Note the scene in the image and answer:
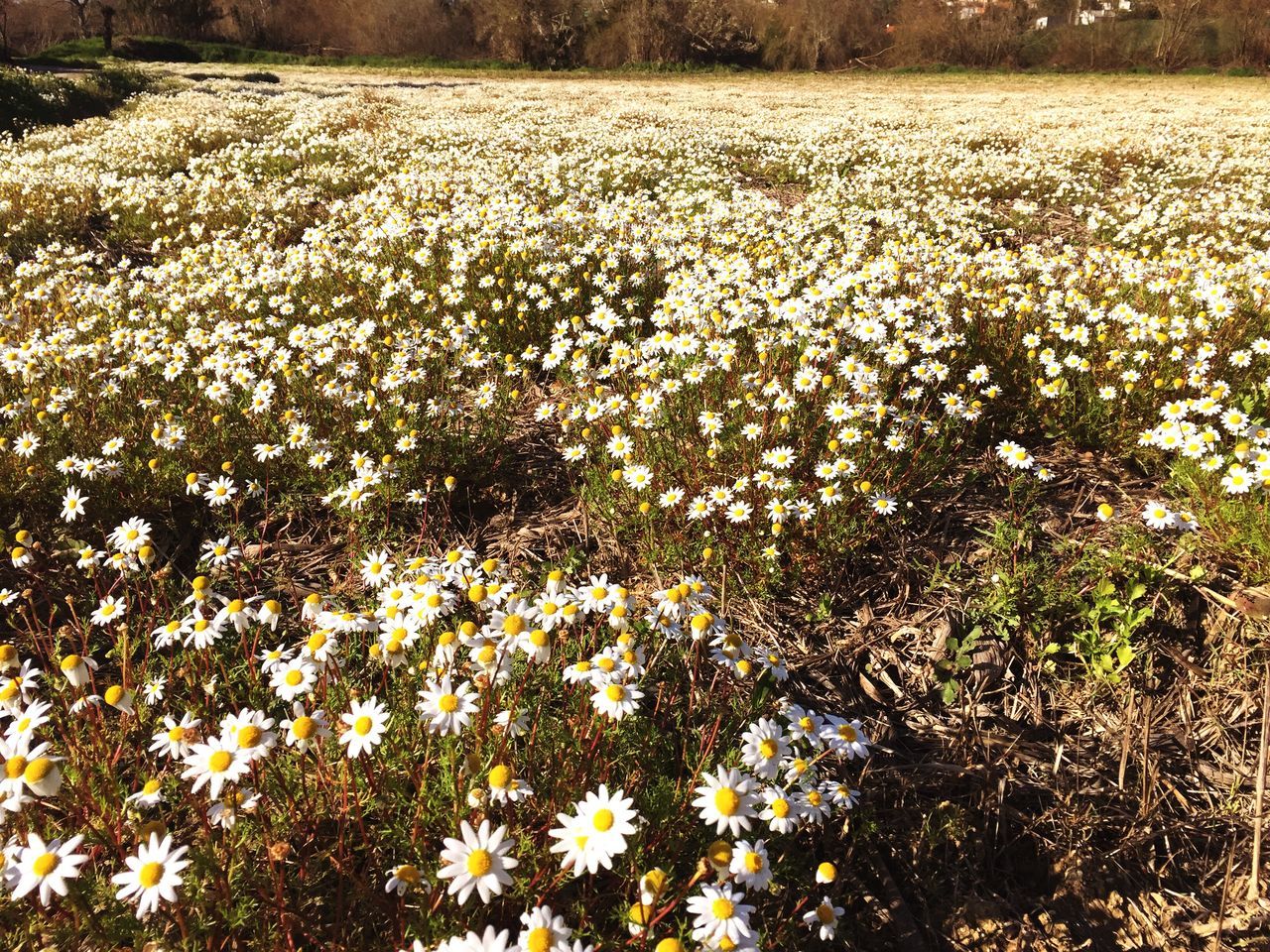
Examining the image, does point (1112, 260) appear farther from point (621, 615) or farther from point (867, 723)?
point (621, 615)

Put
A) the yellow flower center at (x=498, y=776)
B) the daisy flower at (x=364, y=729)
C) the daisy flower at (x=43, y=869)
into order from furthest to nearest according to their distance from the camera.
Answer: the daisy flower at (x=364, y=729), the yellow flower center at (x=498, y=776), the daisy flower at (x=43, y=869)

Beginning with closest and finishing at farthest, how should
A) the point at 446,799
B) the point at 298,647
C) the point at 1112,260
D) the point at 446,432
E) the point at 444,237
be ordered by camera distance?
the point at 446,799, the point at 298,647, the point at 446,432, the point at 1112,260, the point at 444,237

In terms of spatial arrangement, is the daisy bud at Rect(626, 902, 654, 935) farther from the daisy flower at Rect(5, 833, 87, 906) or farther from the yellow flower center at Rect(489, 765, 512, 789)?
the daisy flower at Rect(5, 833, 87, 906)

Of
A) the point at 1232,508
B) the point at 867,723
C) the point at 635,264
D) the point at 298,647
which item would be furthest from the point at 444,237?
the point at 1232,508

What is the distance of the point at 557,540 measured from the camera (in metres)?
4.24

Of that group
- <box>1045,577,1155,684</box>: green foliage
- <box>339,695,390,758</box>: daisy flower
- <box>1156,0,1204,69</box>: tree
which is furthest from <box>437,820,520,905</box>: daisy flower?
<box>1156,0,1204,69</box>: tree

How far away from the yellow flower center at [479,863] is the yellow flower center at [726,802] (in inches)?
25.6

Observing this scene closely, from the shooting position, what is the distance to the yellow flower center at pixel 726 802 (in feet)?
6.25

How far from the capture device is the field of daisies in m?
2.10

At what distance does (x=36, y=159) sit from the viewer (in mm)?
12148

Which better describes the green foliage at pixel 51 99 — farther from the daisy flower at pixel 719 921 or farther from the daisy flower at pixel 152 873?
the daisy flower at pixel 719 921

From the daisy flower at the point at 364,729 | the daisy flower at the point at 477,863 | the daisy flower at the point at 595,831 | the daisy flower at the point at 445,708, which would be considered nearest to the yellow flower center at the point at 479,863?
the daisy flower at the point at 477,863

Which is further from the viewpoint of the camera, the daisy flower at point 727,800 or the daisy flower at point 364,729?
the daisy flower at point 364,729

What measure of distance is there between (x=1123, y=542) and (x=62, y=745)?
4.98 m
